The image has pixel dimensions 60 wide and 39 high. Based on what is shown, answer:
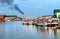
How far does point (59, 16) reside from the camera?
2101 inches

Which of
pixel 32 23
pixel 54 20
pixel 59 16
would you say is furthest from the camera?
pixel 32 23

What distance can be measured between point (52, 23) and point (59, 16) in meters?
7.98

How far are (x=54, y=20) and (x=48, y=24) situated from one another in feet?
13.2

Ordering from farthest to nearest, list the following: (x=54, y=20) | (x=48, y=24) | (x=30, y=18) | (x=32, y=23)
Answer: (x=30, y=18)
(x=32, y=23)
(x=54, y=20)
(x=48, y=24)

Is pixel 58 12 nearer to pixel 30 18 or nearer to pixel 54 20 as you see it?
pixel 54 20

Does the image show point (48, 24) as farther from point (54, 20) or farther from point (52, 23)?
point (54, 20)

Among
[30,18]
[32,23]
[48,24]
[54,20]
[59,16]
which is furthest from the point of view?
[30,18]

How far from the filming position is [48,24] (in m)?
45.6

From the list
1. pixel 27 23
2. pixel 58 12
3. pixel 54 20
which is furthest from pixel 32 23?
pixel 54 20

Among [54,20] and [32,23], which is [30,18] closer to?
[32,23]

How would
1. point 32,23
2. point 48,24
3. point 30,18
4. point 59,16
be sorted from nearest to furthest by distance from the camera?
point 48,24 < point 59,16 < point 32,23 < point 30,18

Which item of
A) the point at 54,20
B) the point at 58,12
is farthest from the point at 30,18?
the point at 54,20

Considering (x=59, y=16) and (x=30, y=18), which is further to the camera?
(x=30, y=18)

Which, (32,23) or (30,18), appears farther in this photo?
(30,18)
